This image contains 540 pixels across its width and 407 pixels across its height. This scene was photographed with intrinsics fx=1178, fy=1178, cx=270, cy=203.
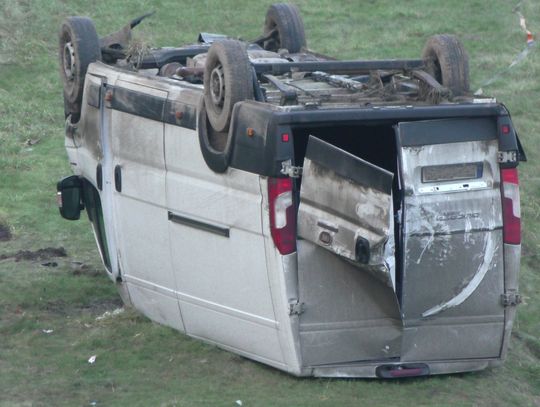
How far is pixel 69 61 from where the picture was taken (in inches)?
362

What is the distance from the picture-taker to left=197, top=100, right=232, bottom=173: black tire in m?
7.19

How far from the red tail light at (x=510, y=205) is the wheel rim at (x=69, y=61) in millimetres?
3618

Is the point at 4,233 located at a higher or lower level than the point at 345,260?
lower

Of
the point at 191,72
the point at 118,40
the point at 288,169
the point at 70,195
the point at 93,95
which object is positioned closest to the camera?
the point at 288,169

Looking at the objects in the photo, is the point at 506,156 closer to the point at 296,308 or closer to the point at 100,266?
the point at 296,308

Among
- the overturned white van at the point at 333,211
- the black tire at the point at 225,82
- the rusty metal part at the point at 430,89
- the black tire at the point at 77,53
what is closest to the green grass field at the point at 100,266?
the overturned white van at the point at 333,211

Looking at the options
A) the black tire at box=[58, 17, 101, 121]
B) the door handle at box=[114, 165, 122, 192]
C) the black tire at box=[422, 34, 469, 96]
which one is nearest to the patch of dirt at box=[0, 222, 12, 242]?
the black tire at box=[58, 17, 101, 121]

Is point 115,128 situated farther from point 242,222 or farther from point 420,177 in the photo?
point 420,177

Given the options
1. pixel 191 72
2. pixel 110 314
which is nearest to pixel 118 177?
pixel 191 72

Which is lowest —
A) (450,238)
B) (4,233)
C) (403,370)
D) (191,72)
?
(4,233)

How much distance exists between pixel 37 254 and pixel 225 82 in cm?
→ 426

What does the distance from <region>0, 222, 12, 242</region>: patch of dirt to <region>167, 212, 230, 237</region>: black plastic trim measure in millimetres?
4067

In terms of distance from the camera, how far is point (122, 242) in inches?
336

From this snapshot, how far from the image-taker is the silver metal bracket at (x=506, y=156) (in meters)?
7.03
